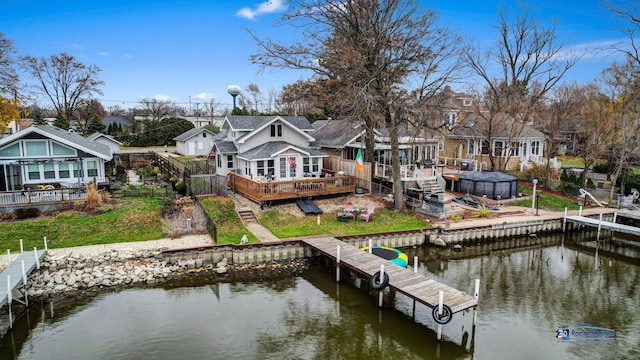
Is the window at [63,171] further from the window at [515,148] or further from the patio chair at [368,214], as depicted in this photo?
the window at [515,148]

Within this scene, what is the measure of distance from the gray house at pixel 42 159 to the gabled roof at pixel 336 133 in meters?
15.4

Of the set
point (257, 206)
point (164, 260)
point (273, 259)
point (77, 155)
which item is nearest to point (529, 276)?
point (273, 259)

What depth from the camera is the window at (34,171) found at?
24.3 meters

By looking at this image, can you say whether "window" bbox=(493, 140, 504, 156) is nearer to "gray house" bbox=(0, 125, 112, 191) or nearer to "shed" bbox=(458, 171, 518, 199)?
"shed" bbox=(458, 171, 518, 199)

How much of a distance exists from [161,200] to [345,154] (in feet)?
45.5

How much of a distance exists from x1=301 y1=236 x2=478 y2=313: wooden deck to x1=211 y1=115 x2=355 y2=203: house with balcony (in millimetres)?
5144

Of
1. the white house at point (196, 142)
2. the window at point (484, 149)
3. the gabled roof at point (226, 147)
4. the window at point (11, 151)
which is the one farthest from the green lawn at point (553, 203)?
the white house at point (196, 142)

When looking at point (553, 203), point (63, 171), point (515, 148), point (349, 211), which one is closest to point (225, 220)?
point (349, 211)

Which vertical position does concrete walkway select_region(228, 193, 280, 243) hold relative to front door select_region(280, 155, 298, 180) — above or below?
below

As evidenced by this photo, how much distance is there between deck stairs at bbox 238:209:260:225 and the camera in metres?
22.0

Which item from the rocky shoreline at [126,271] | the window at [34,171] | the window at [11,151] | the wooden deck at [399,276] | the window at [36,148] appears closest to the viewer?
the wooden deck at [399,276]

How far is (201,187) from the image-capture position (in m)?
24.9

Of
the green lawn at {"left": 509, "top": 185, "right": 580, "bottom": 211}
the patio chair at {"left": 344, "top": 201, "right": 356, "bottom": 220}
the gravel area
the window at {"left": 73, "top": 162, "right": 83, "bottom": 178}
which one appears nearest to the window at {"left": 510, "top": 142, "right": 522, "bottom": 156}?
the green lawn at {"left": 509, "top": 185, "right": 580, "bottom": 211}

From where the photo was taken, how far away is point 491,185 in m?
28.2
